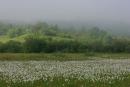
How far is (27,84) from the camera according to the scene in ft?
Answer: 66.3

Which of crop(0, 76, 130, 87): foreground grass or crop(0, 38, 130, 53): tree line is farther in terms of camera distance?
crop(0, 38, 130, 53): tree line

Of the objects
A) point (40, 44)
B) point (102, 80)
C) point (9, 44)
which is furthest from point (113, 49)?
point (102, 80)

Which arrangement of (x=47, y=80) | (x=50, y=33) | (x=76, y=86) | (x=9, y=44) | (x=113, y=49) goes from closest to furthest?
1. (x=76, y=86)
2. (x=47, y=80)
3. (x=9, y=44)
4. (x=113, y=49)
5. (x=50, y=33)

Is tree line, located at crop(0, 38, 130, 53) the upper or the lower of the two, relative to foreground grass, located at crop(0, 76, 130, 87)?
upper

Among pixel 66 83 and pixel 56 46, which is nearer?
pixel 66 83

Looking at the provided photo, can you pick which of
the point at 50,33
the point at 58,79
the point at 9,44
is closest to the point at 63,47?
the point at 9,44

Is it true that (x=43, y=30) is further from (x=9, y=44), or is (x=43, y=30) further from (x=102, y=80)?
(x=102, y=80)

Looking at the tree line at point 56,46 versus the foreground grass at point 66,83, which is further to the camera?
the tree line at point 56,46

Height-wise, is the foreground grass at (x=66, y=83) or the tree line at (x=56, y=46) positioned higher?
the tree line at (x=56, y=46)

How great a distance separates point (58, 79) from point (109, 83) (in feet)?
10.4

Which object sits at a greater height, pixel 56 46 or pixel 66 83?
pixel 56 46

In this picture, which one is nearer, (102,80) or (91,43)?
(102,80)

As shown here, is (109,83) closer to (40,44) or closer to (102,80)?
(102,80)

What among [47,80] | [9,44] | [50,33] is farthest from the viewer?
[50,33]
